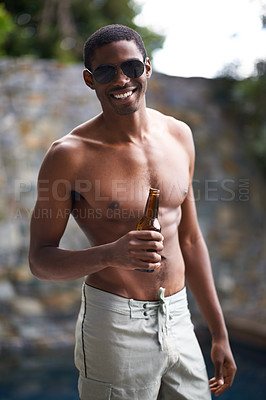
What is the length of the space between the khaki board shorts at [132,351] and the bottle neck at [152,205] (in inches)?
9.7

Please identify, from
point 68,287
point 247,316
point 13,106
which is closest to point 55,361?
point 68,287

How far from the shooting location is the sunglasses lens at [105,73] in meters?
1.29

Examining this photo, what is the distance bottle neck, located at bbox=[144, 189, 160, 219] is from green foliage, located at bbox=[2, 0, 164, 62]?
4.59 meters

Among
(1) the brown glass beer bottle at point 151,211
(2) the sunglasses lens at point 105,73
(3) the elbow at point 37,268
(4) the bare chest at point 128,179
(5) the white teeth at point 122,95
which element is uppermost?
(2) the sunglasses lens at point 105,73

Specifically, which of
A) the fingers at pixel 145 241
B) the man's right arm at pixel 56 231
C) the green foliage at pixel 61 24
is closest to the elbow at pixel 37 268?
the man's right arm at pixel 56 231

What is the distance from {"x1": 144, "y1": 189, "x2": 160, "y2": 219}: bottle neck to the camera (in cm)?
125

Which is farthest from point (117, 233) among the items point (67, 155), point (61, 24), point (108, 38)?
point (61, 24)

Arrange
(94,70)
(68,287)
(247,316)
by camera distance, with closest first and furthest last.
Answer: (94,70), (68,287), (247,316)

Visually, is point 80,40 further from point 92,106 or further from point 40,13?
point 92,106

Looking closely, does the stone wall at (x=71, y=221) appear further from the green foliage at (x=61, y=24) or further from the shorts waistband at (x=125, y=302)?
the shorts waistband at (x=125, y=302)

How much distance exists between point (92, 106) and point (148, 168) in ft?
10.0

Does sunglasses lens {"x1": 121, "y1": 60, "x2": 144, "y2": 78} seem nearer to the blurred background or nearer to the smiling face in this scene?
the smiling face

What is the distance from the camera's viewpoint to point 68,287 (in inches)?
161

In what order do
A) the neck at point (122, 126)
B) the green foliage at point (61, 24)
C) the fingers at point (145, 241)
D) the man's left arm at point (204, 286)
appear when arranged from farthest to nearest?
1. the green foliage at point (61, 24)
2. the man's left arm at point (204, 286)
3. the neck at point (122, 126)
4. the fingers at point (145, 241)
